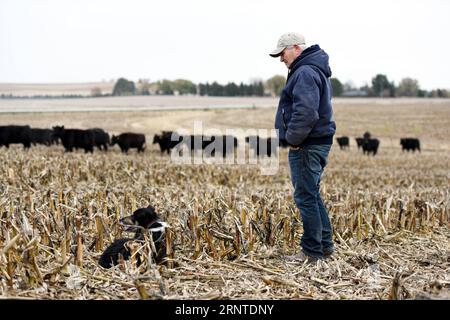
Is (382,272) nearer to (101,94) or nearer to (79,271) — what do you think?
(79,271)

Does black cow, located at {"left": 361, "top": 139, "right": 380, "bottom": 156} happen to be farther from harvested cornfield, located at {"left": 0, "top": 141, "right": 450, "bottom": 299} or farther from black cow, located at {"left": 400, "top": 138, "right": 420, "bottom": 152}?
harvested cornfield, located at {"left": 0, "top": 141, "right": 450, "bottom": 299}

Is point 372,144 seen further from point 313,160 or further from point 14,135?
point 313,160

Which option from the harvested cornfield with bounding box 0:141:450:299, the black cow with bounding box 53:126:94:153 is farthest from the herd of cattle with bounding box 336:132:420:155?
the harvested cornfield with bounding box 0:141:450:299

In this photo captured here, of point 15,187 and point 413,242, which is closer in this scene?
point 413,242

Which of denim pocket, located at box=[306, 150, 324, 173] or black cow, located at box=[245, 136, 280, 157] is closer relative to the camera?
denim pocket, located at box=[306, 150, 324, 173]

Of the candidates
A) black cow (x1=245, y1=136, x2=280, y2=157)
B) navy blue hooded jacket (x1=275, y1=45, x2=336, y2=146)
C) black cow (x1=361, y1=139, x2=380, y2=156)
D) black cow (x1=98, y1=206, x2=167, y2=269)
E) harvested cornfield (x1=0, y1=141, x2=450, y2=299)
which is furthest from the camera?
black cow (x1=361, y1=139, x2=380, y2=156)

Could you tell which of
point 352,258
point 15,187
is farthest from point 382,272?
point 15,187

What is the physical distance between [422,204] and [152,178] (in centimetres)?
670

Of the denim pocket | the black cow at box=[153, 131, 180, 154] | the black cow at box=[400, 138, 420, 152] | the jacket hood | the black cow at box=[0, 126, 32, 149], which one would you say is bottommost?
the black cow at box=[400, 138, 420, 152]

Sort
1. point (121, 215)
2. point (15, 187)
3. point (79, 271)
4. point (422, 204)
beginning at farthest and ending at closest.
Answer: point (15, 187) → point (422, 204) → point (121, 215) → point (79, 271)

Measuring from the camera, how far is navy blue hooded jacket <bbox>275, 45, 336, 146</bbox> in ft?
16.9

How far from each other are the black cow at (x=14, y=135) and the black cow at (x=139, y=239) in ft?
77.6

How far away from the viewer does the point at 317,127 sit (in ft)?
17.5

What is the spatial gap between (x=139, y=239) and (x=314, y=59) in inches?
98.9
